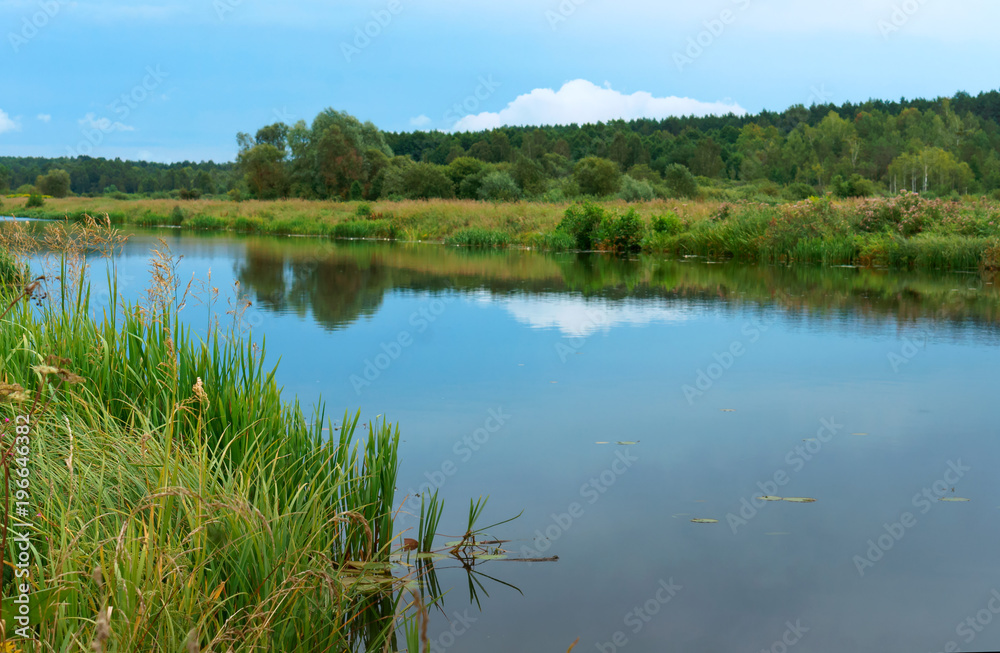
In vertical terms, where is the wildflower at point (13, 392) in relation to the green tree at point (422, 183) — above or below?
below

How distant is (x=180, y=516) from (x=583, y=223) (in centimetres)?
2400

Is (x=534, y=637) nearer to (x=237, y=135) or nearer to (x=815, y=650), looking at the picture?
(x=815, y=650)

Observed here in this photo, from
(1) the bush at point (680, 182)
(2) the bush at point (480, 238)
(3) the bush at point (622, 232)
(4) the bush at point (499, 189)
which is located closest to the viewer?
(3) the bush at point (622, 232)

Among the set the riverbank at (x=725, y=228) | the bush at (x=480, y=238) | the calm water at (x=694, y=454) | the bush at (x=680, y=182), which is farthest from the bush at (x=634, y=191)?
the calm water at (x=694, y=454)

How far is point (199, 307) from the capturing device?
11.4 metres

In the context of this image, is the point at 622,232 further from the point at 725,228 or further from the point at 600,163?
the point at 600,163

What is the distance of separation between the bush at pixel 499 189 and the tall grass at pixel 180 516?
3867cm

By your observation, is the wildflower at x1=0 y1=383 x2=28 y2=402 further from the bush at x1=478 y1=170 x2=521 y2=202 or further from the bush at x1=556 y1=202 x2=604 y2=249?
the bush at x1=478 y1=170 x2=521 y2=202

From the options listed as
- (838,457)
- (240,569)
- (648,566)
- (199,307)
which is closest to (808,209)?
(199,307)

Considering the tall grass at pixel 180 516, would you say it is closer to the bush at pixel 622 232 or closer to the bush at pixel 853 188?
the bush at pixel 622 232

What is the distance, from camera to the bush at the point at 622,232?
79.9 feet

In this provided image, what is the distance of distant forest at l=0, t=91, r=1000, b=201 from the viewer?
47438mm

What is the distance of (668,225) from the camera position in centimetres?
2386

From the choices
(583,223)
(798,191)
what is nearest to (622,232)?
(583,223)
